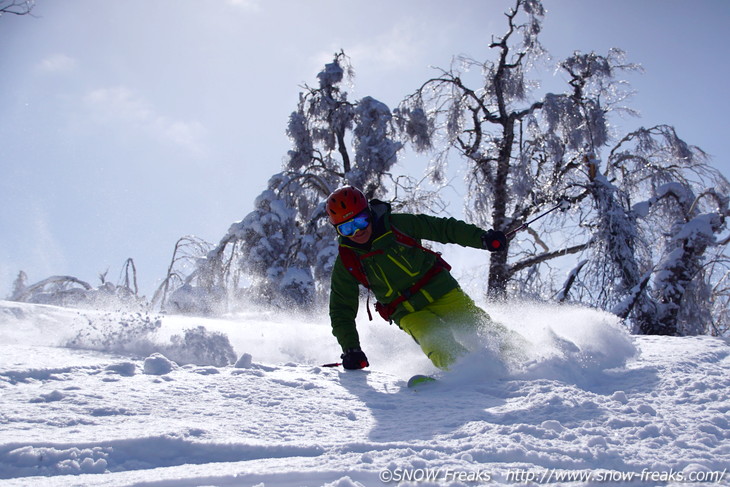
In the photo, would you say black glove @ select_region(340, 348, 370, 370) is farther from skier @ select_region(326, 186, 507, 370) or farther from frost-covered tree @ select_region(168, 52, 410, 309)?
frost-covered tree @ select_region(168, 52, 410, 309)

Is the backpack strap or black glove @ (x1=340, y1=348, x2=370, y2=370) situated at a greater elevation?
the backpack strap

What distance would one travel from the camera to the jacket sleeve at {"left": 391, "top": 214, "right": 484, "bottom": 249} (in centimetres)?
427

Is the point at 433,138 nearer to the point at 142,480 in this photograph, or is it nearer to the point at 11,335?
the point at 11,335

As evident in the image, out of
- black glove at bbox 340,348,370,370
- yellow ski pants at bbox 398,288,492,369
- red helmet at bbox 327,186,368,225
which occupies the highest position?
red helmet at bbox 327,186,368,225

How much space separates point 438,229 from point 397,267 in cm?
53

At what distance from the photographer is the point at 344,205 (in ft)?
13.5

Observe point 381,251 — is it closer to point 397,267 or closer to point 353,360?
point 397,267

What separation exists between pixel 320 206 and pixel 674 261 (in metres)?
7.55

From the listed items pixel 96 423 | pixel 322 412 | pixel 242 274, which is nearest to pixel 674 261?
pixel 322 412

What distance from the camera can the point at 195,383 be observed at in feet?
9.20

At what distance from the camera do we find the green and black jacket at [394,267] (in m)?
4.16

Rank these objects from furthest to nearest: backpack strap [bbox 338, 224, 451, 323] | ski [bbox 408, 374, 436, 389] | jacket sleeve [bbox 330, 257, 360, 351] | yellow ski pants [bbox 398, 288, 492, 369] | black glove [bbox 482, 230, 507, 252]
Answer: jacket sleeve [bbox 330, 257, 360, 351] < backpack strap [bbox 338, 224, 451, 323] < black glove [bbox 482, 230, 507, 252] < yellow ski pants [bbox 398, 288, 492, 369] < ski [bbox 408, 374, 436, 389]

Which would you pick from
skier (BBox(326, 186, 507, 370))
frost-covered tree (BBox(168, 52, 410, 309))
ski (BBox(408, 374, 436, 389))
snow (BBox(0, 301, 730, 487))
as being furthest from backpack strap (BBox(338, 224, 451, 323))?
frost-covered tree (BBox(168, 52, 410, 309))

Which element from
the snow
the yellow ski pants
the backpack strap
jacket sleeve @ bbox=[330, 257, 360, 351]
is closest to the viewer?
the snow
